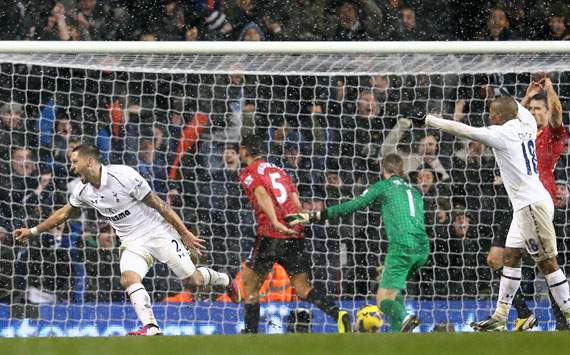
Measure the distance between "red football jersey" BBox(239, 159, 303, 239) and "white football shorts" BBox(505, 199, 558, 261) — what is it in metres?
1.95

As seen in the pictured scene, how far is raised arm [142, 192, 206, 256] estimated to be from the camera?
8969 mm

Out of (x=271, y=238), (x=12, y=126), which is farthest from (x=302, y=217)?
(x=12, y=126)

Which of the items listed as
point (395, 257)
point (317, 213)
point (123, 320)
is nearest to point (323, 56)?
point (317, 213)

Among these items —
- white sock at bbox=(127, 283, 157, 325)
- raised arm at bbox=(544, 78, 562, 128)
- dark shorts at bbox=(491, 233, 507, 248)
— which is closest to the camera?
raised arm at bbox=(544, 78, 562, 128)

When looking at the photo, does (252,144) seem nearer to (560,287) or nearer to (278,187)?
(278,187)

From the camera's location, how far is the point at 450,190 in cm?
1045

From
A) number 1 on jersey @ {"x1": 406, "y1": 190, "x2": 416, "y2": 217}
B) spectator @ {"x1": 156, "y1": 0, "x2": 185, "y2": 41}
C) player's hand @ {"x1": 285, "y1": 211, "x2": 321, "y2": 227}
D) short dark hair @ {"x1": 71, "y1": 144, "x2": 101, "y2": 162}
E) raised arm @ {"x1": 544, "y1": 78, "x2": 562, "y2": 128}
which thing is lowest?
player's hand @ {"x1": 285, "y1": 211, "x2": 321, "y2": 227}

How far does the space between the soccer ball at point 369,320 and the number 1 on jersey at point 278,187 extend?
995 millimetres

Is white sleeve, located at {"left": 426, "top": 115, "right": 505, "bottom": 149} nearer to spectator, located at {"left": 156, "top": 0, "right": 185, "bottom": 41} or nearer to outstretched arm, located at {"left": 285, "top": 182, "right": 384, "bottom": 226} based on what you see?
outstretched arm, located at {"left": 285, "top": 182, "right": 384, "bottom": 226}

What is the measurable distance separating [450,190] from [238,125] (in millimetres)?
1706

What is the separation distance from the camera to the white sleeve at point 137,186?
9.12m

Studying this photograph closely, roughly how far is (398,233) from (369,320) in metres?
0.65

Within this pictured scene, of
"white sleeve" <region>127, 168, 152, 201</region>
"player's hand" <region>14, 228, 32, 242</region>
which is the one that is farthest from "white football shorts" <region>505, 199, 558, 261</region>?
"player's hand" <region>14, 228, 32, 242</region>

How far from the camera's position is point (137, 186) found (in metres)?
9.13
